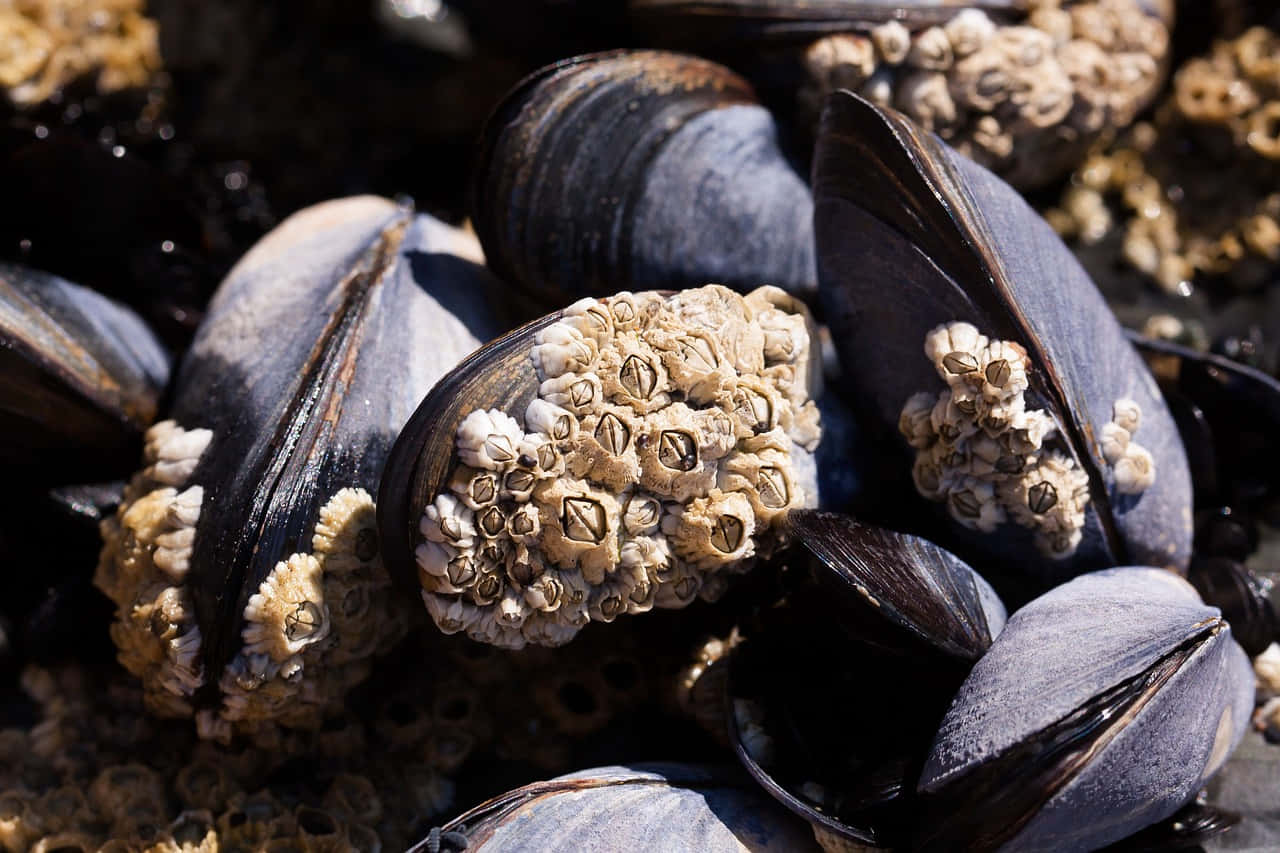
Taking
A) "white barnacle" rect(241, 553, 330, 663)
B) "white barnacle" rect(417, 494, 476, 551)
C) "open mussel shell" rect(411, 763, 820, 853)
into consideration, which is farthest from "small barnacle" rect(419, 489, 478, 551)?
A: "open mussel shell" rect(411, 763, 820, 853)

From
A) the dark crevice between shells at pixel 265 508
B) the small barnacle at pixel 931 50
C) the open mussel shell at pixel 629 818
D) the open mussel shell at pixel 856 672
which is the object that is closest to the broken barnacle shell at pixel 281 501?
the dark crevice between shells at pixel 265 508

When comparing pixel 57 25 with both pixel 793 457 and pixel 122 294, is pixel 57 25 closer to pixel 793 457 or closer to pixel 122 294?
pixel 122 294

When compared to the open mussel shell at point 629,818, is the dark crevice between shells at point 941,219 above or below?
above

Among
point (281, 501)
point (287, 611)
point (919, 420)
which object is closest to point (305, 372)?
point (281, 501)

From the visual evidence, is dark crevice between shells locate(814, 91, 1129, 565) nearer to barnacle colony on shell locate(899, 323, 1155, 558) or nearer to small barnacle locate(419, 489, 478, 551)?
barnacle colony on shell locate(899, 323, 1155, 558)

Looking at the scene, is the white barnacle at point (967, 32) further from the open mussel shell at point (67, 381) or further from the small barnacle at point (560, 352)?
the open mussel shell at point (67, 381)

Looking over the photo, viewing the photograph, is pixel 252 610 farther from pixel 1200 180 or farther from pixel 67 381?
pixel 1200 180

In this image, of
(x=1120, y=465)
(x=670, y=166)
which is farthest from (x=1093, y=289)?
(x=670, y=166)
